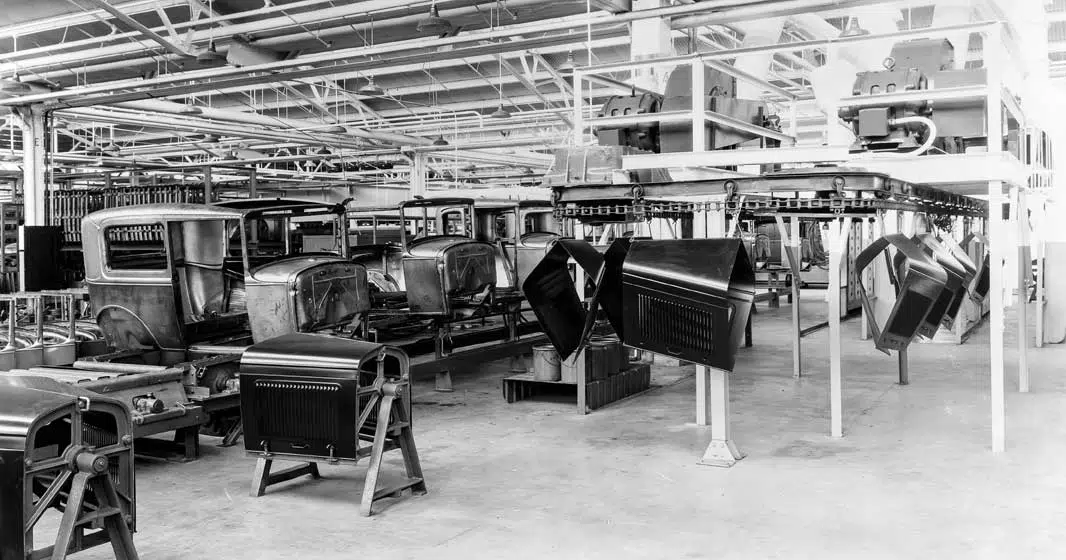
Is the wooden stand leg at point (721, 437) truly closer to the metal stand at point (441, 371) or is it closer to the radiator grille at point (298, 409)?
the radiator grille at point (298, 409)

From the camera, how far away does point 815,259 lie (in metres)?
20.9

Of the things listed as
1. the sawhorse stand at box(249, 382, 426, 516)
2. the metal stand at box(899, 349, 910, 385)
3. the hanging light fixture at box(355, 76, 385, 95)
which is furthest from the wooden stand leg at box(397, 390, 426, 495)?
the hanging light fixture at box(355, 76, 385, 95)

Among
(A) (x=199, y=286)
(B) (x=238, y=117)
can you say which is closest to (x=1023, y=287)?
(A) (x=199, y=286)

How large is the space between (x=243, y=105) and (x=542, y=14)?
10.0 m

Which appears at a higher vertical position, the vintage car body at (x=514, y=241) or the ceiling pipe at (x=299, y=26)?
the ceiling pipe at (x=299, y=26)

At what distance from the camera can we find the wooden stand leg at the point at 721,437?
6.45m

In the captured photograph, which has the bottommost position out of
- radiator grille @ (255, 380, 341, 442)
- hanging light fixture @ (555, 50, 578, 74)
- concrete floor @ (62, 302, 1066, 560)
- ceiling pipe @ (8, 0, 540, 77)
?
concrete floor @ (62, 302, 1066, 560)

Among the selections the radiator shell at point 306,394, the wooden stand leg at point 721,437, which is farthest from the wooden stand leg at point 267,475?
the wooden stand leg at point 721,437

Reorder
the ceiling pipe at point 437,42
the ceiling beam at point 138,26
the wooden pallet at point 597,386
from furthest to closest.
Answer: the ceiling beam at point 138,26 < the ceiling pipe at point 437,42 < the wooden pallet at point 597,386

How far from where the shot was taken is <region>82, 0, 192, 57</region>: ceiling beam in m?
10.6

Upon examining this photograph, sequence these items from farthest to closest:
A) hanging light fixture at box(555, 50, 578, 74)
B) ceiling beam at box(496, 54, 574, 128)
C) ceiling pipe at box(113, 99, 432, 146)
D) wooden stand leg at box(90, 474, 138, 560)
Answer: ceiling pipe at box(113, 99, 432, 146), hanging light fixture at box(555, 50, 578, 74), ceiling beam at box(496, 54, 574, 128), wooden stand leg at box(90, 474, 138, 560)

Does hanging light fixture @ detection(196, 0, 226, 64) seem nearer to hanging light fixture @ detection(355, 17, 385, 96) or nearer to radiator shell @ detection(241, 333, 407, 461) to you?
hanging light fixture @ detection(355, 17, 385, 96)

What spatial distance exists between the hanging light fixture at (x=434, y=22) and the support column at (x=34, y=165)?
23.2 ft

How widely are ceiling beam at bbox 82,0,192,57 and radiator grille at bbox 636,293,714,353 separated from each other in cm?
774
